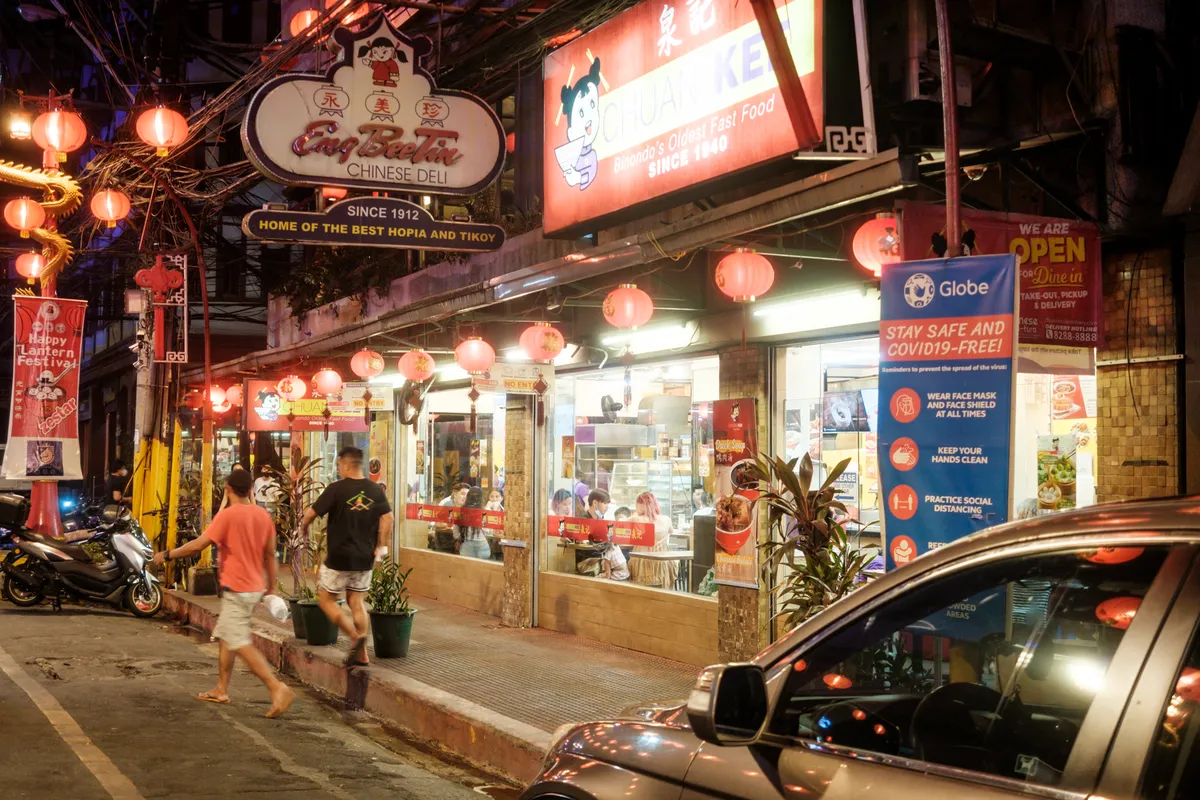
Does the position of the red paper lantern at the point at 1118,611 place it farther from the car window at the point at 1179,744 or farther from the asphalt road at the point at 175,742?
the asphalt road at the point at 175,742

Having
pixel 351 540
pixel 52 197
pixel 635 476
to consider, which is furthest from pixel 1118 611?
pixel 52 197

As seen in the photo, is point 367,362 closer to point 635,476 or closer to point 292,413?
point 292,413

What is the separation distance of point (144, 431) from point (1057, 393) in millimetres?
14338

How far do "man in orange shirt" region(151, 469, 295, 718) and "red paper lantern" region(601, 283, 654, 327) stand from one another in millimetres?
3349

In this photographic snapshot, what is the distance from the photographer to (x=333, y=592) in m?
10.5

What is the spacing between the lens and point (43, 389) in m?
18.5

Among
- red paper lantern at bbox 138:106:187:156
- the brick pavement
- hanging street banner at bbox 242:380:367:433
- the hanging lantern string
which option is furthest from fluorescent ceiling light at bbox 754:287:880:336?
hanging street banner at bbox 242:380:367:433

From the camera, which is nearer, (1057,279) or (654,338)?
(1057,279)

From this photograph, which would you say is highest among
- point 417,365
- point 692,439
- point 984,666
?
point 417,365

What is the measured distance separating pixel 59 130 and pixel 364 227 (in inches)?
328

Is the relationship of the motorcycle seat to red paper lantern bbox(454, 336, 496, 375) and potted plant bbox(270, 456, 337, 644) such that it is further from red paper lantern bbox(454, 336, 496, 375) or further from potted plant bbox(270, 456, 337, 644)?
red paper lantern bbox(454, 336, 496, 375)

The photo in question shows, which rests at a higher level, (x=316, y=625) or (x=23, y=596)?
(x=316, y=625)

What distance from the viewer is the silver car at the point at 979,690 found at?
2.16 m

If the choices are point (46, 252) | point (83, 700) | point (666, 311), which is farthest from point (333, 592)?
point (46, 252)
